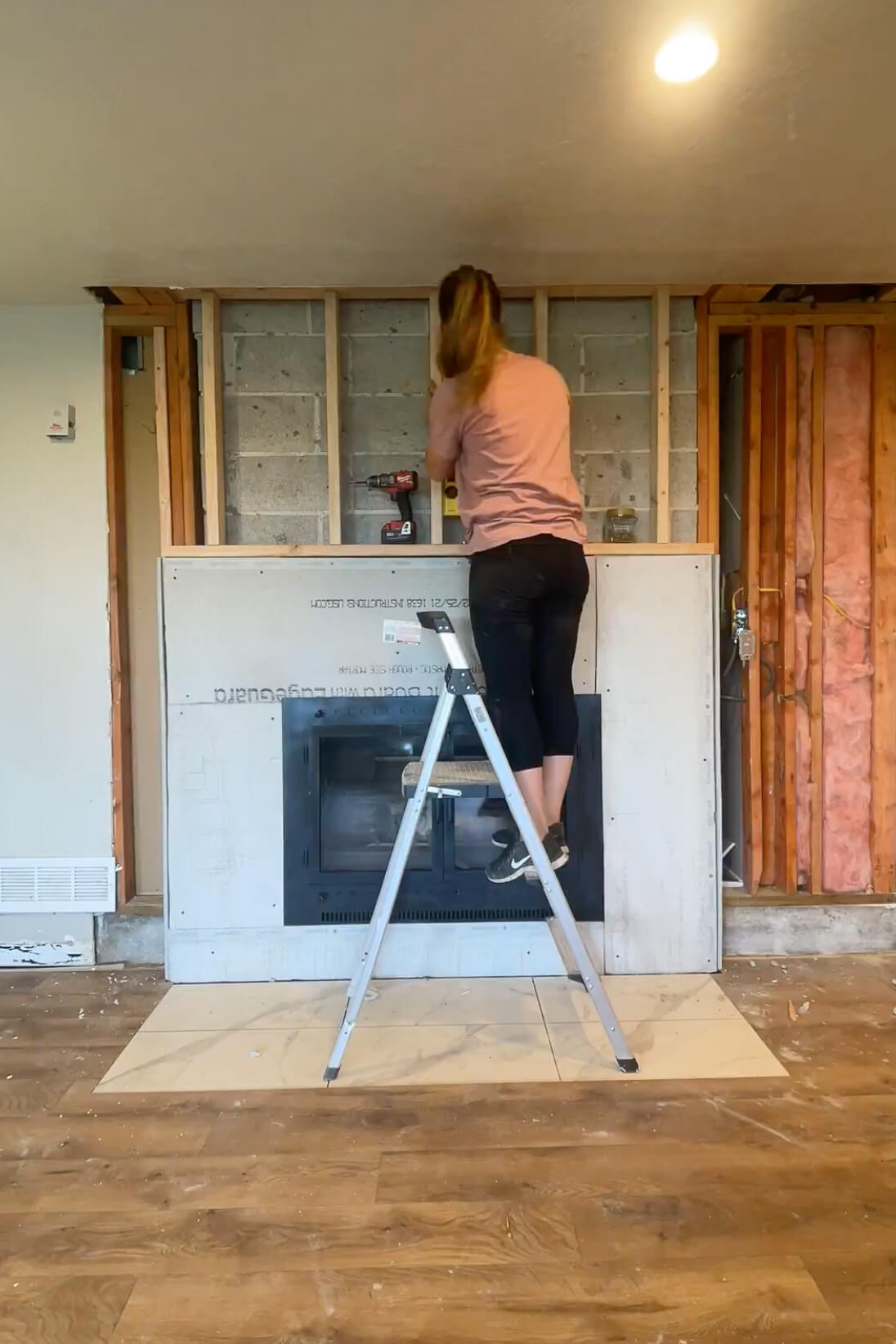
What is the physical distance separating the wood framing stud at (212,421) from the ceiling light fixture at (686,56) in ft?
5.32

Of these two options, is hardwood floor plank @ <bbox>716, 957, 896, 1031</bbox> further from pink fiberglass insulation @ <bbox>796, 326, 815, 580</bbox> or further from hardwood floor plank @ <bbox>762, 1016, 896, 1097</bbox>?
pink fiberglass insulation @ <bbox>796, 326, 815, 580</bbox>

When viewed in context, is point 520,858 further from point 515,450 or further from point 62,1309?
point 62,1309

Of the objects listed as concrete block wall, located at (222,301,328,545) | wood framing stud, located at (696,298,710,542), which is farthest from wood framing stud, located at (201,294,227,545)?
wood framing stud, located at (696,298,710,542)

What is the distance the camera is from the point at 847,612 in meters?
2.92

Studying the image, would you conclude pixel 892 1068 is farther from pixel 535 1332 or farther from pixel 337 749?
pixel 337 749

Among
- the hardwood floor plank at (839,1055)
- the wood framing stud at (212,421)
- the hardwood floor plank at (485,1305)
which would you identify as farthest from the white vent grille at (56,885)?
Result: the hardwood floor plank at (839,1055)

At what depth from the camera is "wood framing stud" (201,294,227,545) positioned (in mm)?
2641

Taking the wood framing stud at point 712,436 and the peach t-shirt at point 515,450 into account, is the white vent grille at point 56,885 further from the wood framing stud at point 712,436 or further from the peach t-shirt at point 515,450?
the wood framing stud at point 712,436

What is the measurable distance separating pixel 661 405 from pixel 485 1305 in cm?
250

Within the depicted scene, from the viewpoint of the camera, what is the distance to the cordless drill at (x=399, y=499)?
8.77ft

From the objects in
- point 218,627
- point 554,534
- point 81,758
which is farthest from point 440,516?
point 81,758

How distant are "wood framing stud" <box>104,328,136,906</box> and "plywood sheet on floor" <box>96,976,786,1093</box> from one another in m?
0.60

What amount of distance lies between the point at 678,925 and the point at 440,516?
1611mm

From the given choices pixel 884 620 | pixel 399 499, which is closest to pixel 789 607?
pixel 884 620
